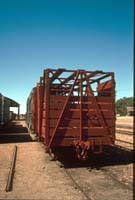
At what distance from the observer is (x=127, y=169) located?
28.8 ft

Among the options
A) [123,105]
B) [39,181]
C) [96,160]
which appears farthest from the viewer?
[123,105]

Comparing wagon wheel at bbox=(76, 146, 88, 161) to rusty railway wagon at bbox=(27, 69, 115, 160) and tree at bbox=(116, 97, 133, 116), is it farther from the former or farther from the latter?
tree at bbox=(116, 97, 133, 116)

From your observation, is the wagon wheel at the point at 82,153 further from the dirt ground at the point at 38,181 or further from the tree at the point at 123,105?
the tree at the point at 123,105

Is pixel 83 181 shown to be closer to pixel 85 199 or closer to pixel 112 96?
pixel 85 199

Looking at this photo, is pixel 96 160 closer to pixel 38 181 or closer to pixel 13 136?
pixel 38 181

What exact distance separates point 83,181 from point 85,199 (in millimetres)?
1510

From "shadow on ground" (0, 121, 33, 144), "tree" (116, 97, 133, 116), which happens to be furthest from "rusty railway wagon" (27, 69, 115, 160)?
"tree" (116, 97, 133, 116)

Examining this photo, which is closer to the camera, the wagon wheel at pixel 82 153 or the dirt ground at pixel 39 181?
the dirt ground at pixel 39 181

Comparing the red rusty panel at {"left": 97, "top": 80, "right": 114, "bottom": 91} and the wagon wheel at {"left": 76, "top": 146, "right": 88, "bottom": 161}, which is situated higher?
the red rusty panel at {"left": 97, "top": 80, "right": 114, "bottom": 91}

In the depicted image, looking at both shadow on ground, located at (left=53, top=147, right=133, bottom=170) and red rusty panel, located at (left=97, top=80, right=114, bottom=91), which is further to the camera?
red rusty panel, located at (left=97, top=80, right=114, bottom=91)

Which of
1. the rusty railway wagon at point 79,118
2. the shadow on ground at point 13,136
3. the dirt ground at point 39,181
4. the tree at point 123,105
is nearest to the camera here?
the dirt ground at point 39,181

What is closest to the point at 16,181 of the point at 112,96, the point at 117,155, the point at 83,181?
the point at 83,181

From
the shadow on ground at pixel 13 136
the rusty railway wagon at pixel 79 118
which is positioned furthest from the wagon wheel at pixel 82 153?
the shadow on ground at pixel 13 136

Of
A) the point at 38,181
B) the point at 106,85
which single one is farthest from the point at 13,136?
the point at 38,181
